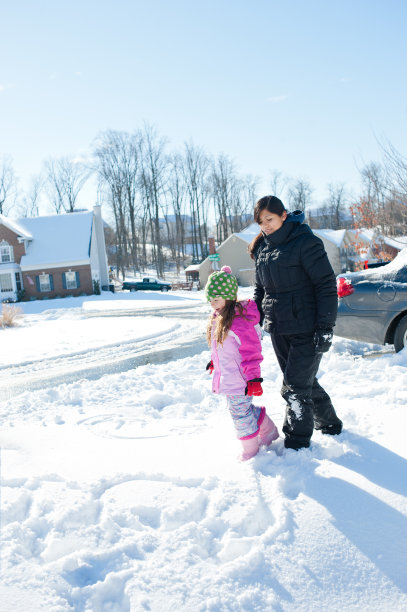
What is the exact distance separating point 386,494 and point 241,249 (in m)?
42.7

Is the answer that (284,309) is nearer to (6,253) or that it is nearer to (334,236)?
(6,253)

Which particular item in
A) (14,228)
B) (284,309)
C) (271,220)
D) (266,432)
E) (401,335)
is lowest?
(266,432)

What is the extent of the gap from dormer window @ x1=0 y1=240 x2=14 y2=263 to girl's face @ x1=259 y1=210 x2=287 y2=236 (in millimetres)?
36837

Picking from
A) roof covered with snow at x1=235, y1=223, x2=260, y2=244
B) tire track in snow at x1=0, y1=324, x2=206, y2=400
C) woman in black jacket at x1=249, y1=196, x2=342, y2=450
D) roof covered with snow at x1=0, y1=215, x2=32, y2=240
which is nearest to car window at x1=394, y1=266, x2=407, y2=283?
woman in black jacket at x1=249, y1=196, x2=342, y2=450

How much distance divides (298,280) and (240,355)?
0.70 meters

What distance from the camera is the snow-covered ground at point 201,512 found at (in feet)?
6.98

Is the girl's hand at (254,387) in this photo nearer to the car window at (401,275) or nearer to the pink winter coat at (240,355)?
the pink winter coat at (240,355)

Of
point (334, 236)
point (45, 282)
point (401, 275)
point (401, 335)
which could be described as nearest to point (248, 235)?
point (334, 236)

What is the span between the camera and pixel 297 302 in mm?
3254

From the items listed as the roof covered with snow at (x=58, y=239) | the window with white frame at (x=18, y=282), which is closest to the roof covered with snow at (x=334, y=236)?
the roof covered with snow at (x=58, y=239)

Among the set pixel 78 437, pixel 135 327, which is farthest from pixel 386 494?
pixel 135 327

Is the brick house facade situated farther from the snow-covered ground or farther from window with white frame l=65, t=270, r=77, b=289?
the snow-covered ground

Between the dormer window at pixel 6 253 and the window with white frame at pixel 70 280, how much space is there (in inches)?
194

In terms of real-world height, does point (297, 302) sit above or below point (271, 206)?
below
